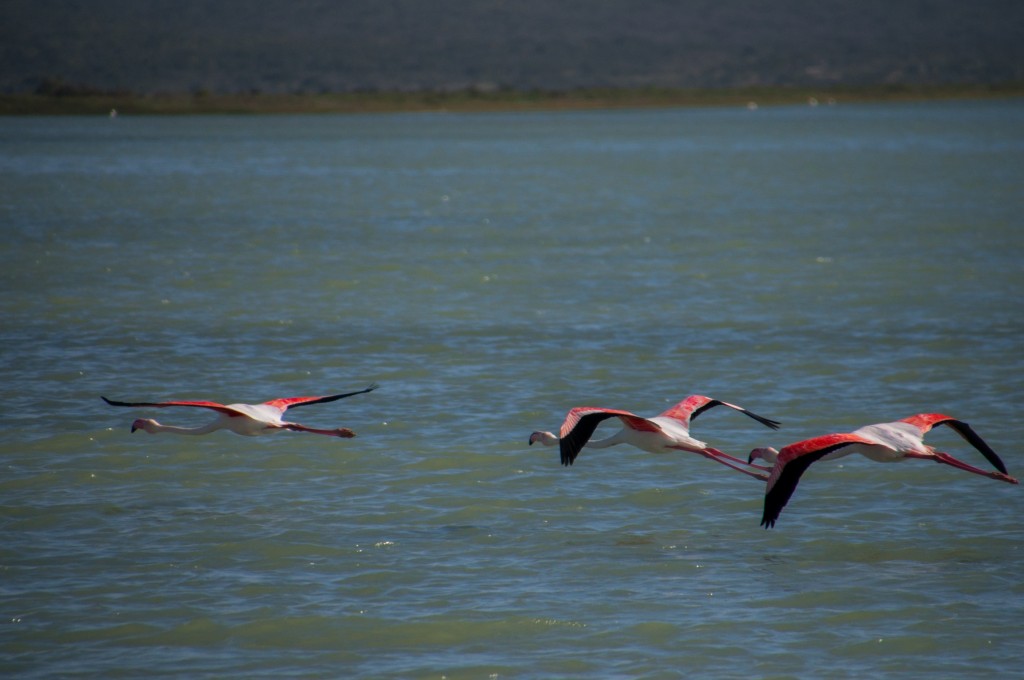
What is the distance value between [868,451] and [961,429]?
2.88 ft

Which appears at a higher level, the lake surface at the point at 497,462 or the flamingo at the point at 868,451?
the flamingo at the point at 868,451

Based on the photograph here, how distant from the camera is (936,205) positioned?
48375 millimetres

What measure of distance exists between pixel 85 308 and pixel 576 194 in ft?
111

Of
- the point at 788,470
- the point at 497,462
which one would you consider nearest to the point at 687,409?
the point at 497,462

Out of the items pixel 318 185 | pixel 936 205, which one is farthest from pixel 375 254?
pixel 318 185

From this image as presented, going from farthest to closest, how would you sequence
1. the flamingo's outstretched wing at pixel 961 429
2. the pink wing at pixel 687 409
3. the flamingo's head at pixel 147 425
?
the flamingo's head at pixel 147 425 < the pink wing at pixel 687 409 < the flamingo's outstretched wing at pixel 961 429

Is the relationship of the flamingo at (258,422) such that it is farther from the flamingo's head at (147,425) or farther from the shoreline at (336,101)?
the shoreline at (336,101)

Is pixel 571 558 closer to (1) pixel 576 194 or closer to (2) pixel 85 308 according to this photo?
(2) pixel 85 308

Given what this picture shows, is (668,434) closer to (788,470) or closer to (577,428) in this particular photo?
(577,428)

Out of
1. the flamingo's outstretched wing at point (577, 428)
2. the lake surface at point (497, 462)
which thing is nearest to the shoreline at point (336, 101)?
the lake surface at point (497, 462)

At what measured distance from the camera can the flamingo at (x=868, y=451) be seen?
416 inches

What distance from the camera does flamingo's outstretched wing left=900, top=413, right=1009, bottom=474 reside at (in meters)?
11.5

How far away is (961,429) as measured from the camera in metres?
11.5

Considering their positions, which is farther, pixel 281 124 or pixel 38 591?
pixel 281 124
